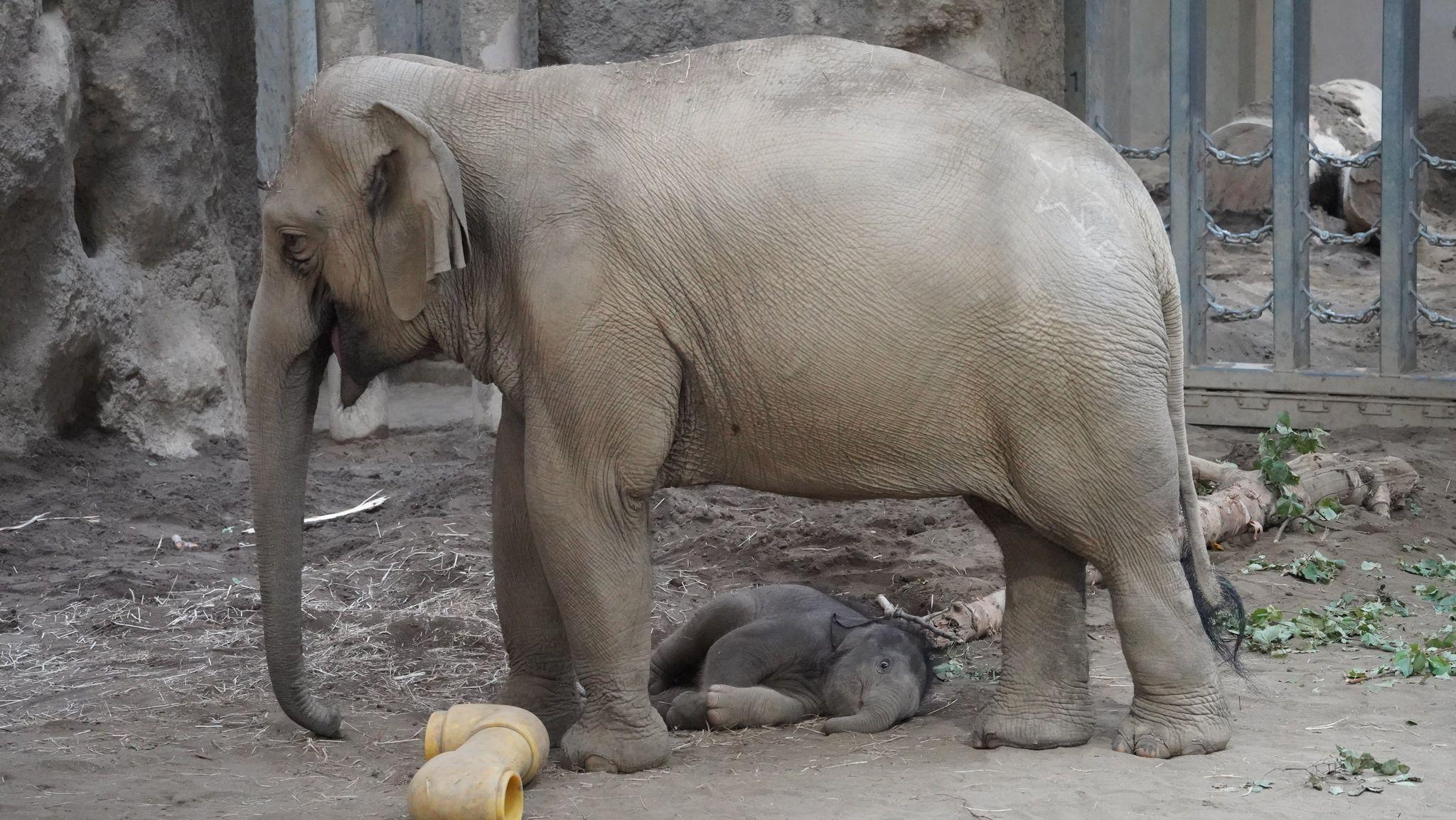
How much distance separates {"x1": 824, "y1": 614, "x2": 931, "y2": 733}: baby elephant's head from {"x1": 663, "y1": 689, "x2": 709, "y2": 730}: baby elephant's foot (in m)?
0.38

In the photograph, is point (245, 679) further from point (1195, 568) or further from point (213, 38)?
point (213, 38)

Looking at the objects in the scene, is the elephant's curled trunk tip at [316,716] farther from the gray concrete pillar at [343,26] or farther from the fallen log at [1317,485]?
the gray concrete pillar at [343,26]

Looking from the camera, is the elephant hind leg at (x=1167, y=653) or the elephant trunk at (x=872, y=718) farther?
the elephant trunk at (x=872, y=718)

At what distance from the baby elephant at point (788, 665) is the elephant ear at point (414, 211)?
4.96 ft

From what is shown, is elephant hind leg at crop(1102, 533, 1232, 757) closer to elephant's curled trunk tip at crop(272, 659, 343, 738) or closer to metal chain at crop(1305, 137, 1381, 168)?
elephant's curled trunk tip at crop(272, 659, 343, 738)

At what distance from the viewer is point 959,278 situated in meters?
4.32

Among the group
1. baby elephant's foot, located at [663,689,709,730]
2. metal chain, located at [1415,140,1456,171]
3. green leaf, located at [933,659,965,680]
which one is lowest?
green leaf, located at [933,659,965,680]

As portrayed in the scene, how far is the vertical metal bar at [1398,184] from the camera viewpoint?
855 centimetres

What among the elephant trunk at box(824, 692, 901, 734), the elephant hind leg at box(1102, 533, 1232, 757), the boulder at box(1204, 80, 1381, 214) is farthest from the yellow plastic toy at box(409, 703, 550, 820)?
the boulder at box(1204, 80, 1381, 214)

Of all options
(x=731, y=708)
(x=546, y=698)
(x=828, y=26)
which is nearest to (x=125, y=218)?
(x=828, y=26)

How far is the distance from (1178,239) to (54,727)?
6491 mm

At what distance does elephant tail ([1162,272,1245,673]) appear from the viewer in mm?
4594

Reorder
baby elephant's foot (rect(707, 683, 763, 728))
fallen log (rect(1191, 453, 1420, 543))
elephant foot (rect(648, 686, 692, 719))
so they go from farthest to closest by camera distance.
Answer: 1. fallen log (rect(1191, 453, 1420, 543))
2. elephant foot (rect(648, 686, 692, 719))
3. baby elephant's foot (rect(707, 683, 763, 728))

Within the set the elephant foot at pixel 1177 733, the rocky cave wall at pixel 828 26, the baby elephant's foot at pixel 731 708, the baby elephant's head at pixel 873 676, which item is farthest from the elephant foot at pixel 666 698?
the rocky cave wall at pixel 828 26
